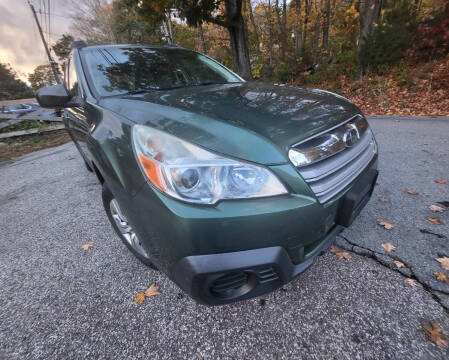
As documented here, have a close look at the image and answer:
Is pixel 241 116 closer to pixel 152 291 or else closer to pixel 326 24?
pixel 152 291

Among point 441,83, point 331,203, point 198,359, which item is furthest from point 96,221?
point 441,83

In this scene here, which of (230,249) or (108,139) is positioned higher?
(108,139)

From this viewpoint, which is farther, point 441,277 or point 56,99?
point 56,99

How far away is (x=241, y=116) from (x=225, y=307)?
117 centimetres

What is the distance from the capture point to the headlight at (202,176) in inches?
38.7

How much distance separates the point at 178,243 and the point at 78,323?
3.43 feet

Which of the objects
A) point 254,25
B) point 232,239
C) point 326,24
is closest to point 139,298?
point 232,239

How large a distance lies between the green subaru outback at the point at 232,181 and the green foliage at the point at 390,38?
8593mm

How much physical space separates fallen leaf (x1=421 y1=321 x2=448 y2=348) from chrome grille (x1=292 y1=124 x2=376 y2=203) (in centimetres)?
87

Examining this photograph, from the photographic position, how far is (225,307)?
1.43 meters

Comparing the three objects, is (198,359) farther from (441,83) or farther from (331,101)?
(441,83)

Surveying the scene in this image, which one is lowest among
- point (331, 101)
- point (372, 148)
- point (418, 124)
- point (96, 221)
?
point (418, 124)

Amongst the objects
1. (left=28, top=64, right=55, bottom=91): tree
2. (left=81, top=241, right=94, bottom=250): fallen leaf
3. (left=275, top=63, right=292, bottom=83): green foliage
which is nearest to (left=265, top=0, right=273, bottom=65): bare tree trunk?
(left=275, top=63, right=292, bottom=83): green foliage

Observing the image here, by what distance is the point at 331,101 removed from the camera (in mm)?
1604
